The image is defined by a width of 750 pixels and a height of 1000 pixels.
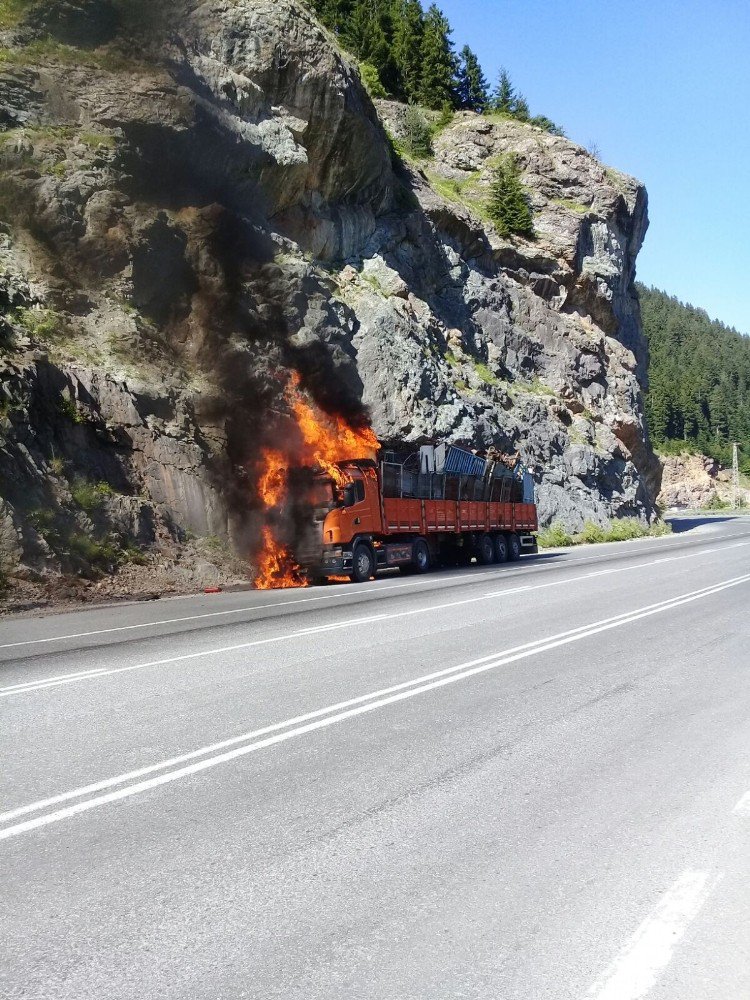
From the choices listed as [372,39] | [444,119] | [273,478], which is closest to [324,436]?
[273,478]

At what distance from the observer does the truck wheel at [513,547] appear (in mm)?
33000

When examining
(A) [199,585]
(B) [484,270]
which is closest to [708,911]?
(A) [199,585]

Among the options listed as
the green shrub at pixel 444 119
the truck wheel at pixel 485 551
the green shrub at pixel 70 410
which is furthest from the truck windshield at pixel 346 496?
the green shrub at pixel 444 119

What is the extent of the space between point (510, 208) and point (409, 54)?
23.0 metres

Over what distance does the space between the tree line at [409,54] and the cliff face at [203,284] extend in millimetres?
23327

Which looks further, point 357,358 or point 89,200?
point 357,358

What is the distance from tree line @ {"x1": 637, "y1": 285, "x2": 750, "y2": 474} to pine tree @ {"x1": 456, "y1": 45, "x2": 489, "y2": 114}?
62803mm

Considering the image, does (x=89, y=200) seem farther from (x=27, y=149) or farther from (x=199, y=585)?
(x=199, y=585)

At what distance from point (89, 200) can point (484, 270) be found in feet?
95.7

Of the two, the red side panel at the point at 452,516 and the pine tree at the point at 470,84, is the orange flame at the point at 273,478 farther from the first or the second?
the pine tree at the point at 470,84

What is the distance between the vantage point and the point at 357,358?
Answer: 117 feet

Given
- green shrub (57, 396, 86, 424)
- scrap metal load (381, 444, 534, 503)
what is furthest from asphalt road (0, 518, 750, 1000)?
scrap metal load (381, 444, 534, 503)

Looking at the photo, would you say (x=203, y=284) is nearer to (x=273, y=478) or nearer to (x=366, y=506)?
(x=273, y=478)

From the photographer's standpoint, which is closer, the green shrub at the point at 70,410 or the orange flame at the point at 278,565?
the green shrub at the point at 70,410
